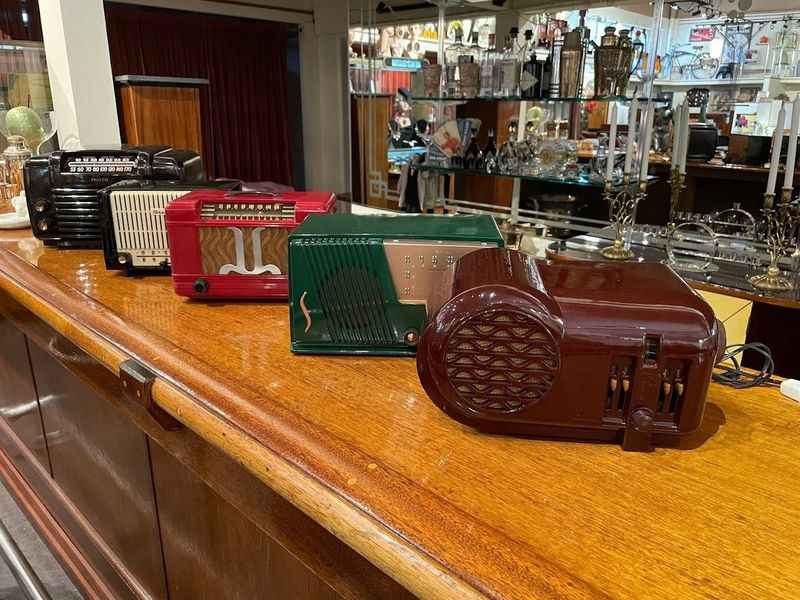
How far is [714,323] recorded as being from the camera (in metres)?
0.62

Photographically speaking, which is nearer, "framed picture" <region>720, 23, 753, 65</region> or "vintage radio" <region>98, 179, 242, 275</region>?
"vintage radio" <region>98, 179, 242, 275</region>

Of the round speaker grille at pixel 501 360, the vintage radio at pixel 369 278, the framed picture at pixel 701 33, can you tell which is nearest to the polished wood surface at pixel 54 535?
the vintage radio at pixel 369 278

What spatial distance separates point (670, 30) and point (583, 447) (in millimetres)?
2763

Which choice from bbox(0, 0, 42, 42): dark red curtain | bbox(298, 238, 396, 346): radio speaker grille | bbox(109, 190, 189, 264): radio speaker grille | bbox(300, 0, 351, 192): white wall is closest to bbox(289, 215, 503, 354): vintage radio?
bbox(298, 238, 396, 346): radio speaker grille

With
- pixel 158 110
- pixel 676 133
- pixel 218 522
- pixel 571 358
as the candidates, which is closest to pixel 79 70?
pixel 158 110

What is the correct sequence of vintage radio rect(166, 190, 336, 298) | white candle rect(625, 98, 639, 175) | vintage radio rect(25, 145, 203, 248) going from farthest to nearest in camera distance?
white candle rect(625, 98, 639, 175) → vintage radio rect(25, 145, 203, 248) → vintage radio rect(166, 190, 336, 298)

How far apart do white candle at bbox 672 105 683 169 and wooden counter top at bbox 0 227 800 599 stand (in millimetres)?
2295

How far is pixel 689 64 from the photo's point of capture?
3.01 meters

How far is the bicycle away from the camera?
2.86 metres

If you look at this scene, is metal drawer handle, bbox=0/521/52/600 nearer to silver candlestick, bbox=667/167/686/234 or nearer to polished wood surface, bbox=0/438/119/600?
polished wood surface, bbox=0/438/119/600

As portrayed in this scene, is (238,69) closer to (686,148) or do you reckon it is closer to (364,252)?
(686,148)

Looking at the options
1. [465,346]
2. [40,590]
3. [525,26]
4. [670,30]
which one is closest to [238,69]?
[525,26]

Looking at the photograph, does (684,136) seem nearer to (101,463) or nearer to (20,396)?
(101,463)

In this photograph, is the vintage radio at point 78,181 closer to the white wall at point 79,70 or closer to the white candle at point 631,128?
the white wall at point 79,70
